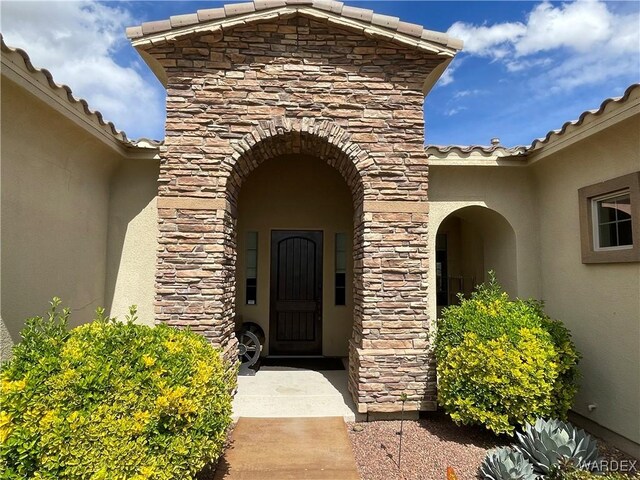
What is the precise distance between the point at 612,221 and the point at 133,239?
703 cm

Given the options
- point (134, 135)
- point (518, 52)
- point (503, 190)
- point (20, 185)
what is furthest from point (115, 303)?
point (518, 52)

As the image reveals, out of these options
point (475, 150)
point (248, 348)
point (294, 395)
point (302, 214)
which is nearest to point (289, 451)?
point (294, 395)

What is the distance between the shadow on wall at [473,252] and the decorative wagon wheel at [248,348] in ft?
14.3

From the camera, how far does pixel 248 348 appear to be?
6734 millimetres

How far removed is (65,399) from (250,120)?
3933 millimetres

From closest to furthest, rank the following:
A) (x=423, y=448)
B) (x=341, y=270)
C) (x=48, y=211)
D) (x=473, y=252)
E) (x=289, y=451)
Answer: (x=289, y=451)
(x=423, y=448)
(x=48, y=211)
(x=473, y=252)
(x=341, y=270)

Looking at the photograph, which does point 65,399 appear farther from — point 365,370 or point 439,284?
point 439,284

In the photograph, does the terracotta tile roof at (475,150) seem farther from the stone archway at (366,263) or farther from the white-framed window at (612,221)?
the white-framed window at (612,221)

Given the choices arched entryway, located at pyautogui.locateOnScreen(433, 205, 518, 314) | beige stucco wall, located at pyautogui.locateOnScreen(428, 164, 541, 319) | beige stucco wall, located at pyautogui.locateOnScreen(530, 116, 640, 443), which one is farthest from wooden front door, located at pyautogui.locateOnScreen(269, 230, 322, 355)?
beige stucco wall, located at pyautogui.locateOnScreen(530, 116, 640, 443)

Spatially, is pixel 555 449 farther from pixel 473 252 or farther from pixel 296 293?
pixel 296 293

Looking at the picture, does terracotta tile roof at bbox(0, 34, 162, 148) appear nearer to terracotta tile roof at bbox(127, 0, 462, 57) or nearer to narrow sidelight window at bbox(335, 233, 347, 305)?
terracotta tile roof at bbox(127, 0, 462, 57)

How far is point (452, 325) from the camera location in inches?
185

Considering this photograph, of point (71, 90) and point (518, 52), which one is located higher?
point (518, 52)

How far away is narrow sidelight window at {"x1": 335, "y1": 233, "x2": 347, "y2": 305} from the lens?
7831mm
